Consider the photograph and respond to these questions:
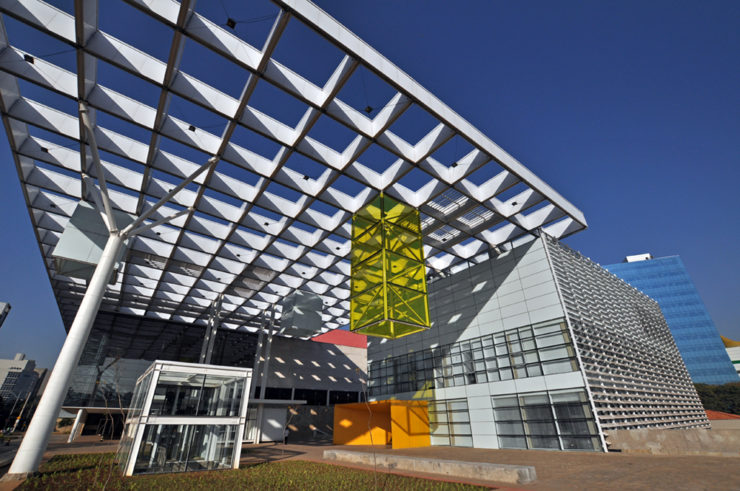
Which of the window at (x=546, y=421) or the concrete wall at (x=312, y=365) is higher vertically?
the concrete wall at (x=312, y=365)

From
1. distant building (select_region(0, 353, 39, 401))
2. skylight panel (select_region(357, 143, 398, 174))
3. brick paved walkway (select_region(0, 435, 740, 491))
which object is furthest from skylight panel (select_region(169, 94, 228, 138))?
distant building (select_region(0, 353, 39, 401))

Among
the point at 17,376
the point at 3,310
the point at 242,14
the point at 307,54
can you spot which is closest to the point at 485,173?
the point at 307,54

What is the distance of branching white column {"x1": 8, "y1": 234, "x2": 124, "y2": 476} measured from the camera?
11.1 meters

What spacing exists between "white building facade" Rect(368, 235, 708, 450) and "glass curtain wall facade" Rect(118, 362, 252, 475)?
14.1 metres

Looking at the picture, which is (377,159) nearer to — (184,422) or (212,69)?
(212,69)

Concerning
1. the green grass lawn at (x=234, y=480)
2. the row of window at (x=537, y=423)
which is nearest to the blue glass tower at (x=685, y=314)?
the row of window at (x=537, y=423)

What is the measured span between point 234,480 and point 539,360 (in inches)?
631

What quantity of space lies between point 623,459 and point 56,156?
2686 centimetres

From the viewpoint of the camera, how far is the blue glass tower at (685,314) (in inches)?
2968

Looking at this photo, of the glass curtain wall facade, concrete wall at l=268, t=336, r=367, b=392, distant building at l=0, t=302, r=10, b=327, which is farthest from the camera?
distant building at l=0, t=302, r=10, b=327

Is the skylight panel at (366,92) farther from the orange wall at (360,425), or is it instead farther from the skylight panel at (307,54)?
the orange wall at (360,425)

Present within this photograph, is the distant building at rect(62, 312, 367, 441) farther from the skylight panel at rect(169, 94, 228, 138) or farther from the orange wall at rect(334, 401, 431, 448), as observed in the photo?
the skylight panel at rect(169, 94, 228, 138)

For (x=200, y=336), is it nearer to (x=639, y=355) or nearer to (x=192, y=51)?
(x=192, y=51)

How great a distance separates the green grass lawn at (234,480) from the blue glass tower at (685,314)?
96.1 metres
